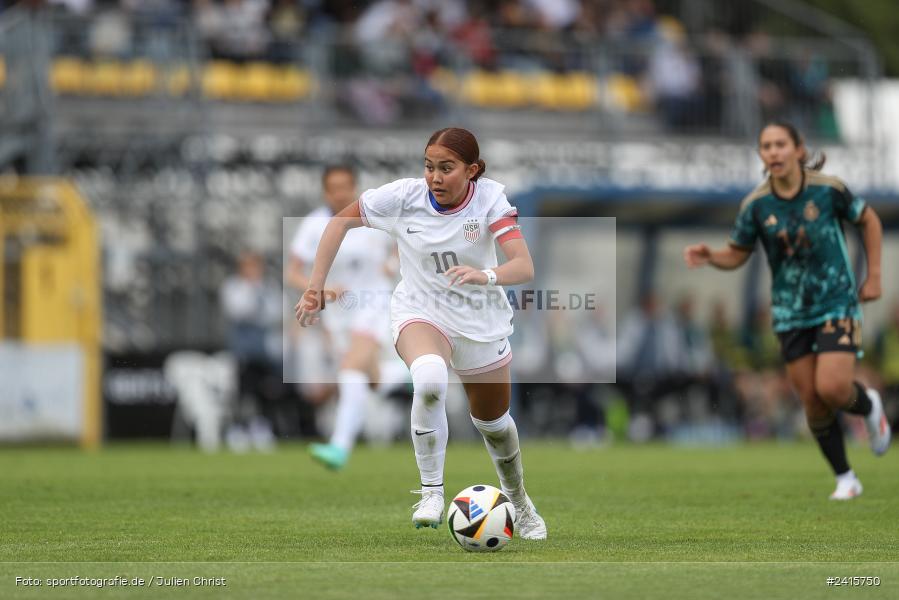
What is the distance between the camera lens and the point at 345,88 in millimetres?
22906

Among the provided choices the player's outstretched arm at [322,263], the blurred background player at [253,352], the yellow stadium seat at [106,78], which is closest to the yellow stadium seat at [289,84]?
the yellow stadium seat at [106,78]

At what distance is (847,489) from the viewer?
10914mm

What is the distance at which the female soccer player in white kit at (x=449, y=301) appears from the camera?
317 inches

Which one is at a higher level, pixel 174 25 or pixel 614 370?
pixel 174 25

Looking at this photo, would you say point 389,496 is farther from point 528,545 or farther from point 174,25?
point 174,25

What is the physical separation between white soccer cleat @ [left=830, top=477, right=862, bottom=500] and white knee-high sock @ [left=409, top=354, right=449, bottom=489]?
12.2ft

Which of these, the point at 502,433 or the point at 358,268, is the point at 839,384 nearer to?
the point at 502,433

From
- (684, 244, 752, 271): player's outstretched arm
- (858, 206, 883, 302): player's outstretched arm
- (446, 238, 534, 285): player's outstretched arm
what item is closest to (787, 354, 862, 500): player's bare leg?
(858, 206, 883, 302): player's outstretched arm

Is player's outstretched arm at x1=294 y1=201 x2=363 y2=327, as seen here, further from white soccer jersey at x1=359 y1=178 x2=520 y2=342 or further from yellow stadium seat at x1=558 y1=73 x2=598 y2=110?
yellow stadium seat at x1=558 y1=73 x2=598 y2=110

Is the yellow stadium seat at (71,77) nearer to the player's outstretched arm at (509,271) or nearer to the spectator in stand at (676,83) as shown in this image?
the spectator in stand at (676,83)

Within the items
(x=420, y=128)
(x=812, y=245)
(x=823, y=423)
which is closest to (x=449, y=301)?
(x=812, y=245)

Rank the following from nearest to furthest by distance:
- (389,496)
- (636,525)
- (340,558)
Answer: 1. (340,558)
2. (636,525)
3. (389,496)

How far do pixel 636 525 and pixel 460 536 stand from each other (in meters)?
1.66

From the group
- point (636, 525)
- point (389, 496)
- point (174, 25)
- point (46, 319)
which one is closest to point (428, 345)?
point (636, 525)
